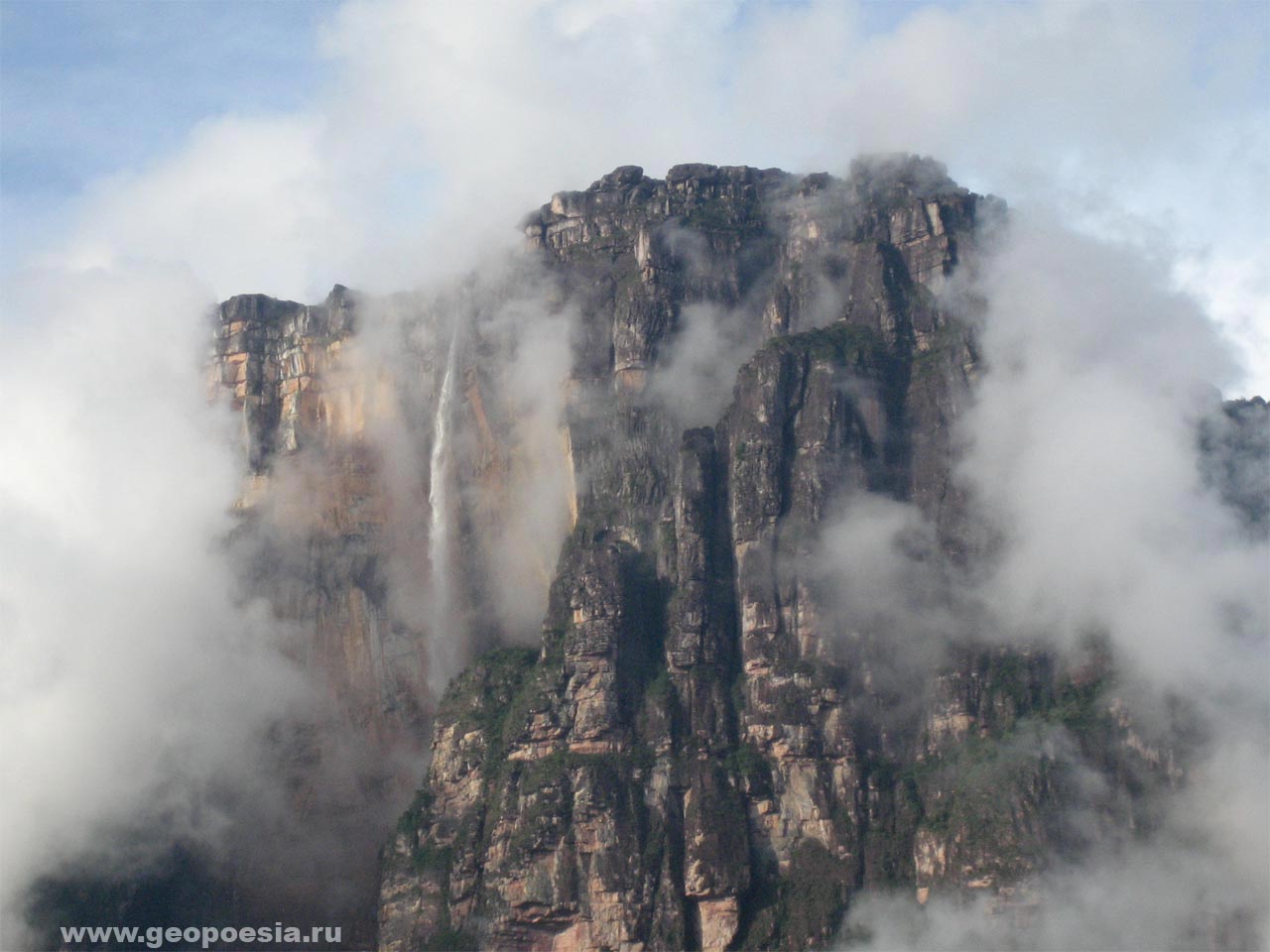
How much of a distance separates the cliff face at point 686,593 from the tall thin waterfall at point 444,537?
0.61 feet

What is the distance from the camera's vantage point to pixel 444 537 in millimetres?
154875

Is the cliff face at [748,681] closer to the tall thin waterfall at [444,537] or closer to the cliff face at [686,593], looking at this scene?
the cliff face at [686,593]

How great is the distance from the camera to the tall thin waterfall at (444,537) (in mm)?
152750

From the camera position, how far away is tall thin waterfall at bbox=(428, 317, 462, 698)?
6014 inches

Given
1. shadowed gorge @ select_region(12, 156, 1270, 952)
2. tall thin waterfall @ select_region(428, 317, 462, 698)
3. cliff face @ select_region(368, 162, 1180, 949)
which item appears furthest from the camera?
tall thin waterfall @ select_region(428, 317, 462, 698)

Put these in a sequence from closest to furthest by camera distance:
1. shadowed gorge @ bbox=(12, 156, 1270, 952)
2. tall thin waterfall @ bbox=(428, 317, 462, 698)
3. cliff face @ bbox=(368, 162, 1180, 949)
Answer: shadowed gorge @ bbox=(12, 156, 1270, 952), cliff face @ bbox=(368, 162, 1180, 949), tall thin waterfall @ bbox=(428, 317, 462, 698)

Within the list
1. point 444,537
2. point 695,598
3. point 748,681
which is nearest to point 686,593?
point 695,598

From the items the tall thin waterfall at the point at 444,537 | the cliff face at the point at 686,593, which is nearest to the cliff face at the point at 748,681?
the cliff face at the point at 686,593

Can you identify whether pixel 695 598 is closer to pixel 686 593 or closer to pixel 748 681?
pixel 686 593

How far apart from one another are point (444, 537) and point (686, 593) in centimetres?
1984

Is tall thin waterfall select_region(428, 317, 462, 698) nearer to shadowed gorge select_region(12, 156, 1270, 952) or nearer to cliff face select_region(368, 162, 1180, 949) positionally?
shadowed gorge select_region(12, 156, 1270, 952)

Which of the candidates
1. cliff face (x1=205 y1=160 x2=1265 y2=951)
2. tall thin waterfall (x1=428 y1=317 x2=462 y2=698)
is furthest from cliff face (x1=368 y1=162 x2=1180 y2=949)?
tall thin waterfall (x1=428 y1=317 x2=462 y2=698)

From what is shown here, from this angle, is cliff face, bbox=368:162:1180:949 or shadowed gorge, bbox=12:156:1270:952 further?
cliff face, bbox=368:162:1180:949

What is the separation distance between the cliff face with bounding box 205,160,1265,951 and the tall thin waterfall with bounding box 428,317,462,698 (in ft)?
0.61
